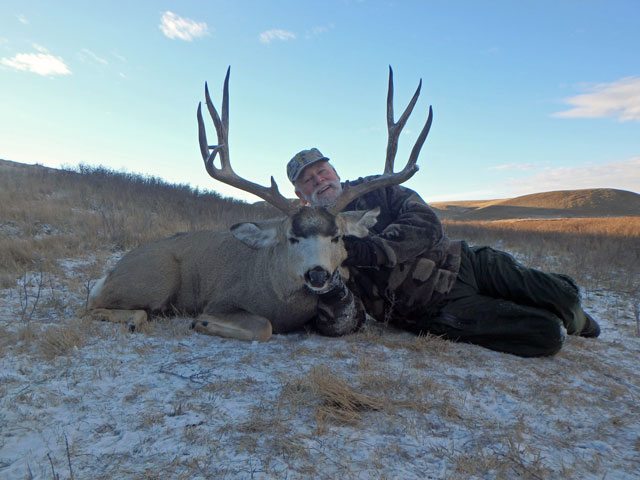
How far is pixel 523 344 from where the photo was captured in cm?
391

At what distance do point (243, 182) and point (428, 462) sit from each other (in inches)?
124

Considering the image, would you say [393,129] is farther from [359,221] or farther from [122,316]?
[122,316]

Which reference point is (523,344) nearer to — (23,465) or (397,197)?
(397,197)

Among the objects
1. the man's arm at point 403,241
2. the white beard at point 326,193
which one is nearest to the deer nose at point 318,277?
the man's arm at point 403,241

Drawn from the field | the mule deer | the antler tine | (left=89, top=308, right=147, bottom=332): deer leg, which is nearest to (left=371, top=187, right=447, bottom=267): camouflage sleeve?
the mule deer

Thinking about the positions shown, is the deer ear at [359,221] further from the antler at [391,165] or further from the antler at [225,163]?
the antler at [225,163]

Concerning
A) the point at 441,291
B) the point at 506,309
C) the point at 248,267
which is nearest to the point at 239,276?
the point at 248,267

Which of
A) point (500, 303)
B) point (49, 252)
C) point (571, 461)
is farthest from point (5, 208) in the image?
point (571, 461)

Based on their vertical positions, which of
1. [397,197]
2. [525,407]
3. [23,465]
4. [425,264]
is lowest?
[525,407]

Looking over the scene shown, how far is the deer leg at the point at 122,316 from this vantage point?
4246 mm

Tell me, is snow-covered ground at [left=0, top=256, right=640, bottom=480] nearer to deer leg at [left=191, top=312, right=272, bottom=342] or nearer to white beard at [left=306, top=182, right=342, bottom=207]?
deer leg at [left=191, top=312, right=272, bottom=342]

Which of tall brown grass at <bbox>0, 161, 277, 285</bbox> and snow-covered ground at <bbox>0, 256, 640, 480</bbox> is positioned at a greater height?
tall brown grass at <bbox>0, 161, 277, 285</bbox>

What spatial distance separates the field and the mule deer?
30 centimetres

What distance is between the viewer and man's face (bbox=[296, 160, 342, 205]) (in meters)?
5.20
